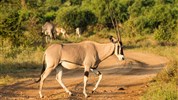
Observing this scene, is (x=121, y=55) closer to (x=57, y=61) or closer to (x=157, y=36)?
(x=57, y=61)

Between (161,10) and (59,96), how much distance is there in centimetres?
3425

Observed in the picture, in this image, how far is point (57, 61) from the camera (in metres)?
12.6

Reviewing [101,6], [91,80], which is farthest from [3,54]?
[101,6]

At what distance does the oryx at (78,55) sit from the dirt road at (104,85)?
66 cm

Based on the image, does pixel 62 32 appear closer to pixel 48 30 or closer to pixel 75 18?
pixel 75 18

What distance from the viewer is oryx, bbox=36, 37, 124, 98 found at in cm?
1264

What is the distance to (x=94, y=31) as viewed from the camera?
49.4m

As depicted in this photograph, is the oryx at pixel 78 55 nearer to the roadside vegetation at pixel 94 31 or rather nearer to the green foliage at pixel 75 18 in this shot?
the roadside vegetation at pixel 94 31

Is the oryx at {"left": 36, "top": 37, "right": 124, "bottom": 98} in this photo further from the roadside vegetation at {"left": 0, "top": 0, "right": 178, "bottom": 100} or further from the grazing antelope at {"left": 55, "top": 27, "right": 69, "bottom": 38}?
the grazing antelope at {"left": 55, "top": 27, "right": 69, "bottom": 38}

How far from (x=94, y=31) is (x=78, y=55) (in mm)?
36728

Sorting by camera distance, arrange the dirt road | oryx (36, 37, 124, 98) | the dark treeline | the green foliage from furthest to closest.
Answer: the green foliage < the dark treeline < the dirt road < oryx (36, 37, 124, 98)

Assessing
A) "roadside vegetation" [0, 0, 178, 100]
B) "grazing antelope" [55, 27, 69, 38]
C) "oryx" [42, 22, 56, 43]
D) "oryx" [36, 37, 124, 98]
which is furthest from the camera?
"grazing antelope" [55, 27, 69, 38]

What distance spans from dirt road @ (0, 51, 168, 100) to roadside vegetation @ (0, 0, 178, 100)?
67cm

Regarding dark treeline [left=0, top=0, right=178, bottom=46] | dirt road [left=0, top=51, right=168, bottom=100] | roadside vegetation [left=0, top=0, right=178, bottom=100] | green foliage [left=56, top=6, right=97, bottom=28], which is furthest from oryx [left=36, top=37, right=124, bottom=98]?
green foliage [left=56, top=6, right=97, bottom=28]
